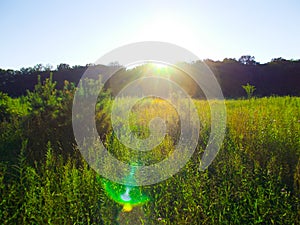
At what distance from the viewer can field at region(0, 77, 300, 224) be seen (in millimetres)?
2564

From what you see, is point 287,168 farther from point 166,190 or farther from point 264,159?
point 166,190

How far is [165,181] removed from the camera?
3.20 metres

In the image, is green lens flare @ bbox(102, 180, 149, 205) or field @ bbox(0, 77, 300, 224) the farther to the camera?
green lens flare @ bbox(102, 180, 149, 205)

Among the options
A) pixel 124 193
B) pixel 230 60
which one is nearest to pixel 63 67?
pixel 230 60

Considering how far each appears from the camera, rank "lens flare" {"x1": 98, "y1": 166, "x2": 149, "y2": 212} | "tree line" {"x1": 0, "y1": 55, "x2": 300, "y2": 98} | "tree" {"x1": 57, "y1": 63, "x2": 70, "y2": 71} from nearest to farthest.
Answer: "lens flare" {"x1": 98, "y1": 166, "x2": 149, "y2": 212}
"tree line" {"x1": 0, "y1": 55, "x2": 300, "y2": 98}
"tree" {"x1": 57, "y1": 63, "x2": 70, "y2": 71}

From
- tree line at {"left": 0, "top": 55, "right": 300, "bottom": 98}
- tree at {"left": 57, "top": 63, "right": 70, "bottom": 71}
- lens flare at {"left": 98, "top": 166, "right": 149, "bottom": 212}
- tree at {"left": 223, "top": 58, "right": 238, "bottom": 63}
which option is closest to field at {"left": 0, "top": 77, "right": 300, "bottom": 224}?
lens flare at {"left": 98, "top": 166, "right": 149, "bottom": 212}

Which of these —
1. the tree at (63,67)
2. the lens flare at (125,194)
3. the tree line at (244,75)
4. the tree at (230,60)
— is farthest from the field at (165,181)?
the tree at (63,67)

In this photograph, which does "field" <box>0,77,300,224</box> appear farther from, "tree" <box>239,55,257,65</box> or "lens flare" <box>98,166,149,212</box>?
"tree" <box>239,55,257,65</box>

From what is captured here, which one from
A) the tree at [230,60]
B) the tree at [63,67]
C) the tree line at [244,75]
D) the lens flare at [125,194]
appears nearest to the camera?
the lens flare at [125,194]

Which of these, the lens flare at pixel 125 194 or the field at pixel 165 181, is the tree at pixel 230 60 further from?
the lens flare at pixel 125 194

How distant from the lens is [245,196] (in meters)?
2.82

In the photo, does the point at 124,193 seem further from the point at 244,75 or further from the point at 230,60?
the point at 230,60

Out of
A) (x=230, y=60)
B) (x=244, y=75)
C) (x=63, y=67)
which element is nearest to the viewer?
(x=244, y=75)

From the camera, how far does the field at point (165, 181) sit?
8.41 ft
